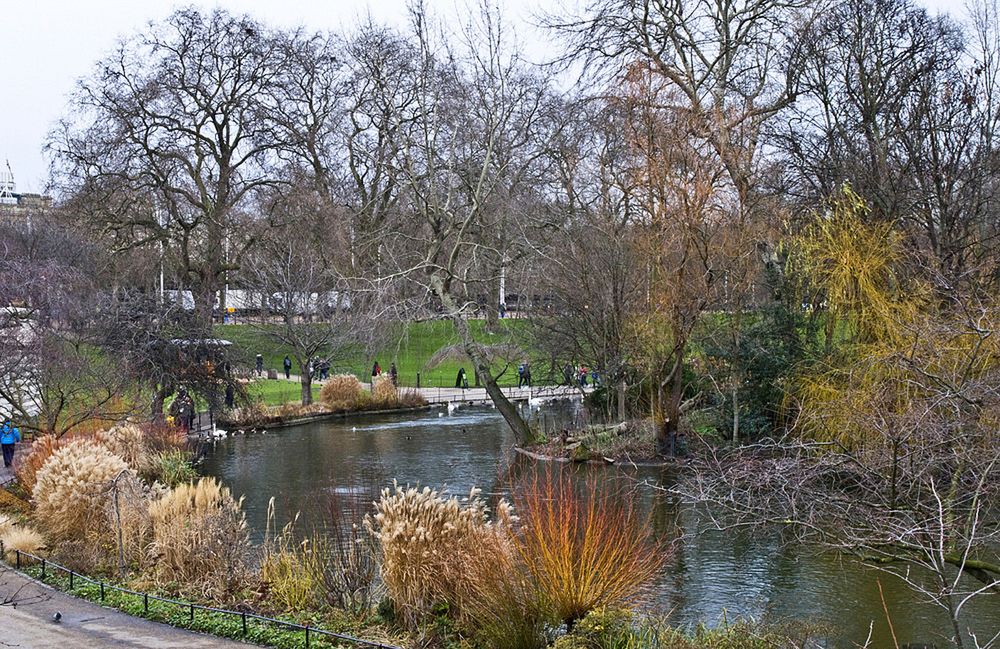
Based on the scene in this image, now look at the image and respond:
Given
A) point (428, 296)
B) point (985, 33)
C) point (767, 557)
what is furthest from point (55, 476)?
point (985, 33)

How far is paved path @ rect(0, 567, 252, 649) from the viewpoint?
1124 cm

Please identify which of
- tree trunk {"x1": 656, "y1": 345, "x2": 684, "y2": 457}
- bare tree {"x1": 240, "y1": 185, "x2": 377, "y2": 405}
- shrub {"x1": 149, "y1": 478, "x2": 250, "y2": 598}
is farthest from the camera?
bare tree {"x1": 240, "y1": 185, "x2": 377, "y2": 405}

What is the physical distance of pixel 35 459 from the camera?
66.1ft

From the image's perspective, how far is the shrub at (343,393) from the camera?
122 ft

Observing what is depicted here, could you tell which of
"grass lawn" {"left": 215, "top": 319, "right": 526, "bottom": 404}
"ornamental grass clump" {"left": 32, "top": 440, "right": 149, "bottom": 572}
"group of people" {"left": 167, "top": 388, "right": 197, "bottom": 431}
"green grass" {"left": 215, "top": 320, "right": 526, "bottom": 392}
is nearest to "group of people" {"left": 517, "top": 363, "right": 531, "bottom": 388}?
"grass lawn" {"left": 215, "top": 319, "right": 526, "bottom": 404}

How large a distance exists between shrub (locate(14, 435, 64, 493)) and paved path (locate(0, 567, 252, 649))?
7.04m

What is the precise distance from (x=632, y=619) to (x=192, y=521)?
6195 millimetres

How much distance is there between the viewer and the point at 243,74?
4141 cm

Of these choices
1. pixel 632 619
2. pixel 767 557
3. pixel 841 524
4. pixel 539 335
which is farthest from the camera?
pixel 539 335

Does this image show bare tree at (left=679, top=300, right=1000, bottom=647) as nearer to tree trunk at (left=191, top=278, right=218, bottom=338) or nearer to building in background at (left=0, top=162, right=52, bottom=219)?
tree trunk at (left=191, top=278, right=218, bottom=338)

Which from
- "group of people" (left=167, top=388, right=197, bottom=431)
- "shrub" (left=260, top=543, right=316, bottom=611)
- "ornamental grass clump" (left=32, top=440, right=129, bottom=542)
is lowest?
"shrub" (left=260, top=543, right=316, bottom=611)

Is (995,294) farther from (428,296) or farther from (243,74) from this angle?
(243,74)

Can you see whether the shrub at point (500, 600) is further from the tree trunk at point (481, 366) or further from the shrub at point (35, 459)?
the tree trunk at point (481, 366)

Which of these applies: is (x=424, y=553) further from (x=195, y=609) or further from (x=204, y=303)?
(x=204, y=303)
